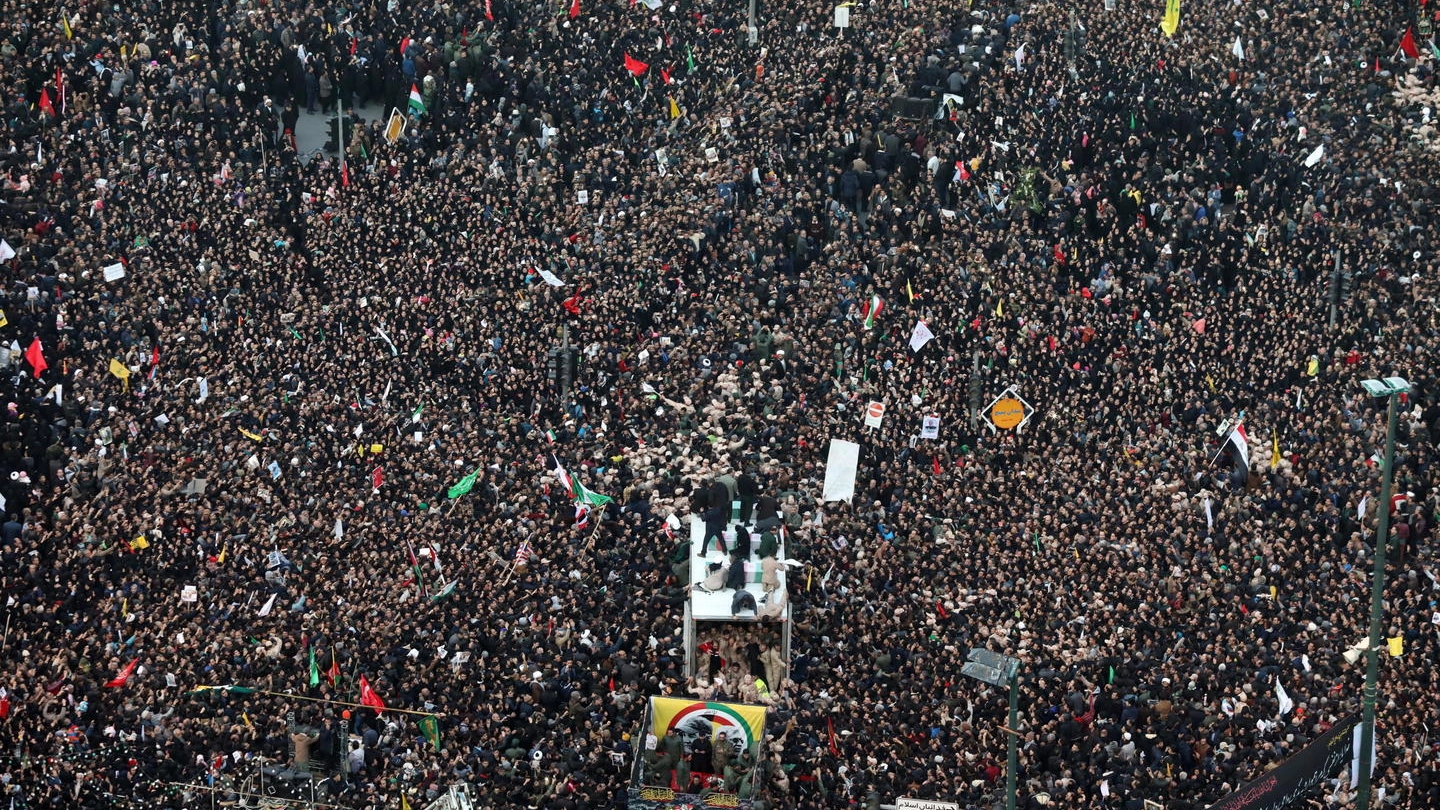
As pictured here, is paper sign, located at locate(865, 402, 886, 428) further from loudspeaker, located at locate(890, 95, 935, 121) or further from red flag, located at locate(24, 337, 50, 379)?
red flag, located at locate(24, 337, 50, 379)

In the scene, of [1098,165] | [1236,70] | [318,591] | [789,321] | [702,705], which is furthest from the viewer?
[1236,70]

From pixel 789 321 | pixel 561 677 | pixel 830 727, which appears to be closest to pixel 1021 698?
pixel 830 727

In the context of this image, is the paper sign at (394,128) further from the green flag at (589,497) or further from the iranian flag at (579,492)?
the green flag at (589,497)

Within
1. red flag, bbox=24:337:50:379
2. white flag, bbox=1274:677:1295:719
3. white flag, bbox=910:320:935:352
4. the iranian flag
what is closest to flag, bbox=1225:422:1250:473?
white flag, bbox=910:320:935:352

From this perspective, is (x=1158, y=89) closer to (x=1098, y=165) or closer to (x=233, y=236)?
(x=1098, y=165)

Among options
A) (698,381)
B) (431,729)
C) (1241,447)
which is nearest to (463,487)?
(698,381)

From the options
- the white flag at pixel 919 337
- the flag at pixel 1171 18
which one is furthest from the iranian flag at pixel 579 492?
the flag at pixel 1171 18
